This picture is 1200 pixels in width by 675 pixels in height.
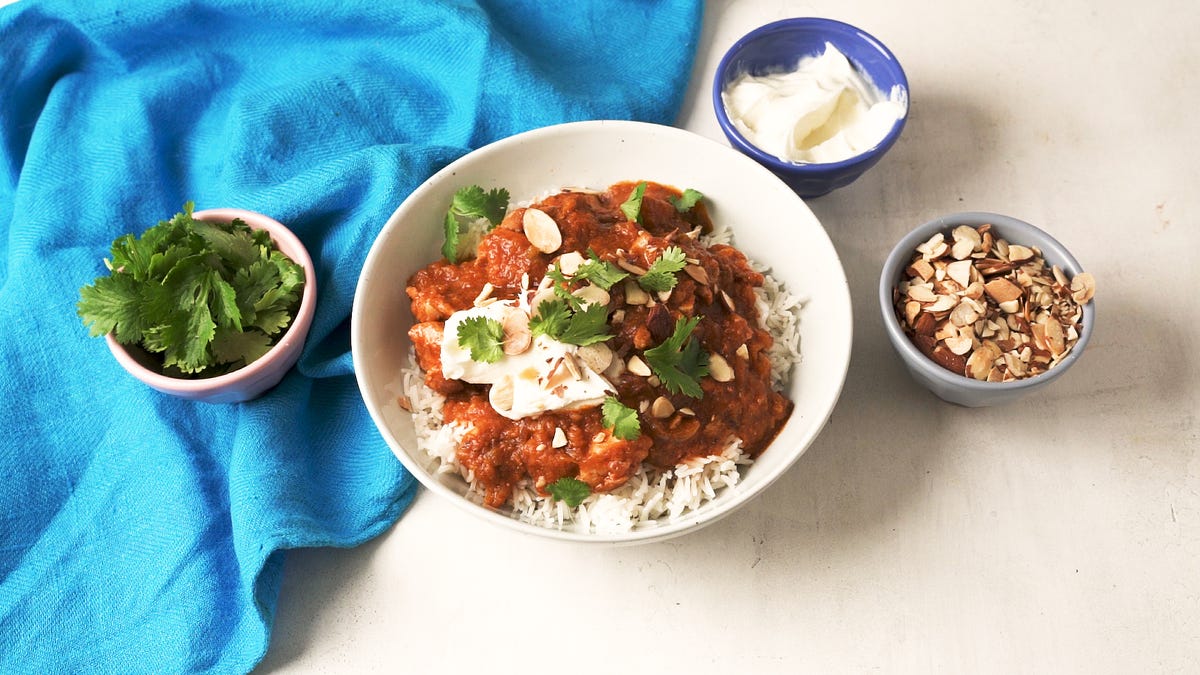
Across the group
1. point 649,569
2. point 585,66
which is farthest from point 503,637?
point 585,66

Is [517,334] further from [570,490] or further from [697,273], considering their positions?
[697,273]

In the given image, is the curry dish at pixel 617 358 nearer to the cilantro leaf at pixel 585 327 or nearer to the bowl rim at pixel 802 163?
the cilantro leaf at pixel 585 327

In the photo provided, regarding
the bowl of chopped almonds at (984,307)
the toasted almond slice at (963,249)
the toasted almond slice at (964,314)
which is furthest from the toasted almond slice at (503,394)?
the toasted almond slice at (963,249)

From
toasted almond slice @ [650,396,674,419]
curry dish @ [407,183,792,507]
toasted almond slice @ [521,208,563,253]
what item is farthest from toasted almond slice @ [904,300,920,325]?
toasted almond slice @ [521,208,563,253]

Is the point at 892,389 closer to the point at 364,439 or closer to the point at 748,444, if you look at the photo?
the point at 748,444

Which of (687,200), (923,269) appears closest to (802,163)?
(687,200)

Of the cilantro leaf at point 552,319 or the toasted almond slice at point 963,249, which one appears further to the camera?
the toasted almond slice at point 963,249
